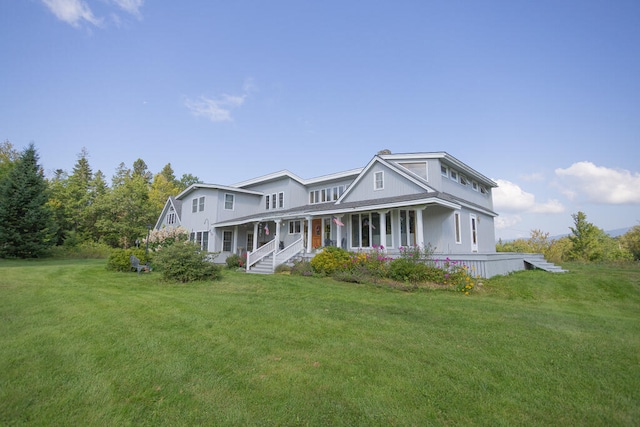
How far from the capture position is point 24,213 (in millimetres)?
23328

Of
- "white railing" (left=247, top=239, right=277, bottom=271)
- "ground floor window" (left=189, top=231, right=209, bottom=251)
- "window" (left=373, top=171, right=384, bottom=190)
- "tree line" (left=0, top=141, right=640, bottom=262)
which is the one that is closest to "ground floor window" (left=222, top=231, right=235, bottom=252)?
"ground floor window" (left=189, top=231, right=209, bottom=251)

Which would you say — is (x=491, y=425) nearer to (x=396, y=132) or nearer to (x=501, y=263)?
(x=501, y=263)

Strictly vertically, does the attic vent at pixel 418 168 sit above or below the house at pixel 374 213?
above

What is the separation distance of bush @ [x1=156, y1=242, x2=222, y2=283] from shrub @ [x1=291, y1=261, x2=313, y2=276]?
416cm

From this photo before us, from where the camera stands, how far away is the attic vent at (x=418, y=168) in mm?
17203

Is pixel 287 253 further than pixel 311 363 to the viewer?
Yes

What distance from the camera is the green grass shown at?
10.0ft

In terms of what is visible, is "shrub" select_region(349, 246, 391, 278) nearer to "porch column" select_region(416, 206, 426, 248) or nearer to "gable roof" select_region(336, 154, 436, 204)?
"porch column" select_region(416, 206, 426, 248)

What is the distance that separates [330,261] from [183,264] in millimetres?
6215

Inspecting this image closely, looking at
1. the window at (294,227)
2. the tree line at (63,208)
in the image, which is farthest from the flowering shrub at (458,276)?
the tree line at (63,208)

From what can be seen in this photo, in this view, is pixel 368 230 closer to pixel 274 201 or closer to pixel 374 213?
pixel 374 213

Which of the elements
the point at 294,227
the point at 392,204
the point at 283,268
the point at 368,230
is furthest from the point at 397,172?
the point at 294,227

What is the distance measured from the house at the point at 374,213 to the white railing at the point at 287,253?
0.07 meters

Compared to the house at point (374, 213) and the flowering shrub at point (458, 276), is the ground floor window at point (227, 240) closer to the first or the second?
the house at point (374, 213)
